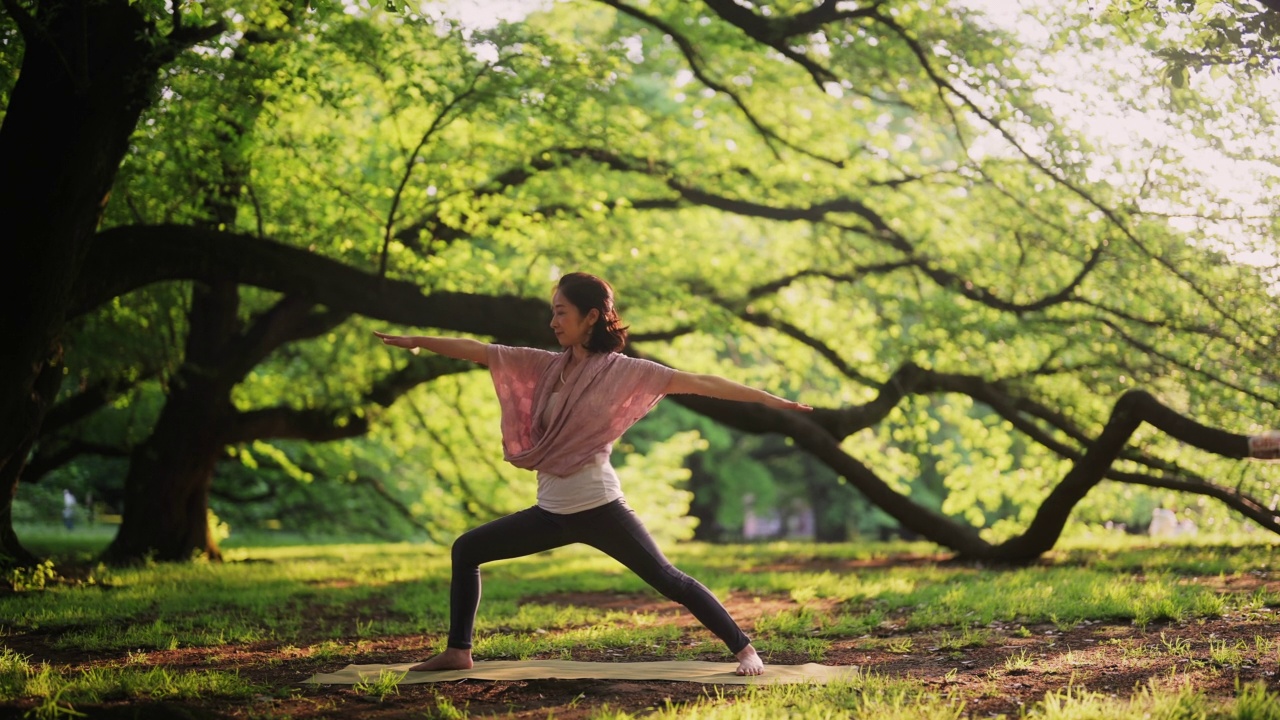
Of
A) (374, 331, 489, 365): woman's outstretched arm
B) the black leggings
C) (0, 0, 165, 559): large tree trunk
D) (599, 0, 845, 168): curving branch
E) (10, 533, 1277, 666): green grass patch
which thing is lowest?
(10, 533, 1277, 666): green grass patch

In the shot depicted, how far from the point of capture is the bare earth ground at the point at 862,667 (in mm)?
4949

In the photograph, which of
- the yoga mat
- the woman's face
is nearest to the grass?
the yoga mat

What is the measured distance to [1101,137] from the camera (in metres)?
11.3

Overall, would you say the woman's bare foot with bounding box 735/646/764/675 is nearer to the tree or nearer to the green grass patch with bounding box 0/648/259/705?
the green grass patch with bounding box 0/648/259/705

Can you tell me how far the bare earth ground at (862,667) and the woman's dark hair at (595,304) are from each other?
176 centimetres

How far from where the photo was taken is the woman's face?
587 centimetres

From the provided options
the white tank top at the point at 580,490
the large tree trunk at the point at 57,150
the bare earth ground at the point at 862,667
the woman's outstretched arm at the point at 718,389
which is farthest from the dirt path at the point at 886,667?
the large tree trunk at the point at 57,150

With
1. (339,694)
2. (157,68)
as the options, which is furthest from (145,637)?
(157,68)

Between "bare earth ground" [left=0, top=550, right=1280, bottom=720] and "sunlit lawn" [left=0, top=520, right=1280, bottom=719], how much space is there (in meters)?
0.09

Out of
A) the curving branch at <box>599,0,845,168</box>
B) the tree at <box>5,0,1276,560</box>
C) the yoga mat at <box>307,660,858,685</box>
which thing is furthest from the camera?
the curving branch at <box>599,0,845,168</box>

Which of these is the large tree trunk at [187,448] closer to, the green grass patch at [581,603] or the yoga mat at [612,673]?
the green grass patch at [581,603]

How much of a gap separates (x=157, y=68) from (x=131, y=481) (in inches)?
272

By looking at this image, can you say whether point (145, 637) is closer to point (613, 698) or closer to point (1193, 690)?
point (613, 698)

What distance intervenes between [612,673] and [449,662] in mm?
868
